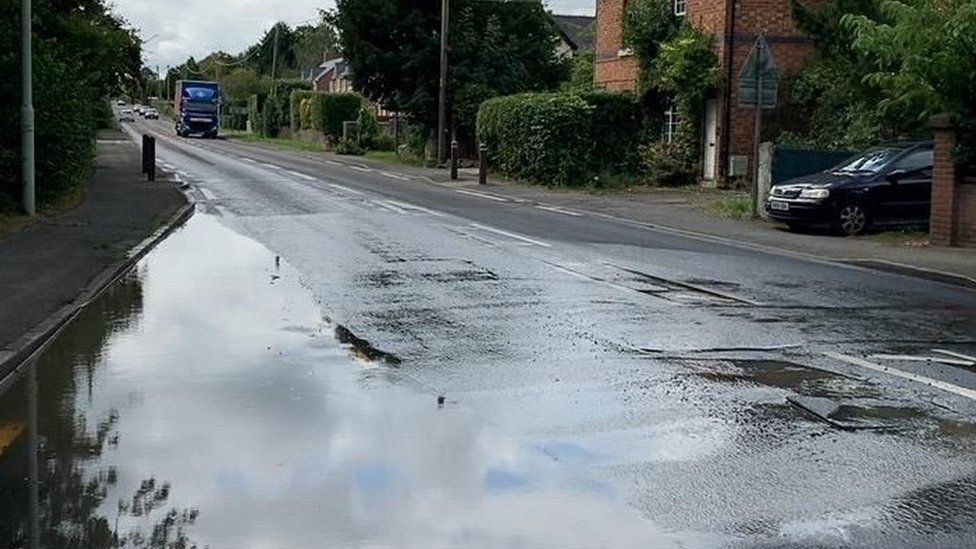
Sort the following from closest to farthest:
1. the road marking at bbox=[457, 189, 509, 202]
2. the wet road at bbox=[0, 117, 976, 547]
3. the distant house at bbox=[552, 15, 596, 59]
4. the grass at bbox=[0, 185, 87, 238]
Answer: the wet road at bbox=[0, 117, 976, 547]
the grass at bbox=[0, 185, 87, 238]
the road marking at bbox=[457, 189, 509, 202]
the distant house at bbox=[552, 15, 596, 59]

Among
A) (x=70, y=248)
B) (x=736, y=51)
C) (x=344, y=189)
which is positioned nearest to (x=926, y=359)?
(x=70, y=248)

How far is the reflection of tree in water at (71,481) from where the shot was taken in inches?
222

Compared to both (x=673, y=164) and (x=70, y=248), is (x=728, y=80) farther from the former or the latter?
(x=70, y=248)

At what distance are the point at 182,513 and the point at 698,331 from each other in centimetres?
619

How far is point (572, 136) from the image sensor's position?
34906 mm

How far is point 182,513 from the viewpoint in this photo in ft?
19.6

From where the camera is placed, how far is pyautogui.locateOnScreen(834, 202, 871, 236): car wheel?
2166cm

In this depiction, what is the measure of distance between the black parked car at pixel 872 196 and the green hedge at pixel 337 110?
46.7 m

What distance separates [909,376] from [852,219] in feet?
42.3

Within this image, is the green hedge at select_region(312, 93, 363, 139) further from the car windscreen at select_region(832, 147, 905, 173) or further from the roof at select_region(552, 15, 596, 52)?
the car windscreen at select_region(832, 147, 905, 173)

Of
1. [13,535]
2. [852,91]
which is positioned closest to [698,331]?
[13,535]

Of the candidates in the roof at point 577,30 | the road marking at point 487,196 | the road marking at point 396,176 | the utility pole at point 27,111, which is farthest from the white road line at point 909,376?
the roof at point 577,30

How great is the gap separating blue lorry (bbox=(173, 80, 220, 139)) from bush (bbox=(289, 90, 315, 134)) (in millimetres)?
4683

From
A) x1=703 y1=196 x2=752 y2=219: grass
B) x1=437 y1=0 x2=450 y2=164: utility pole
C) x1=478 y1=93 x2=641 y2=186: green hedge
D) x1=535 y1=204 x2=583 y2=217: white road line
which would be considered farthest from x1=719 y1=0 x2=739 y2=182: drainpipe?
x1=437 y1=0 x2=450 y2=164: utility pole
